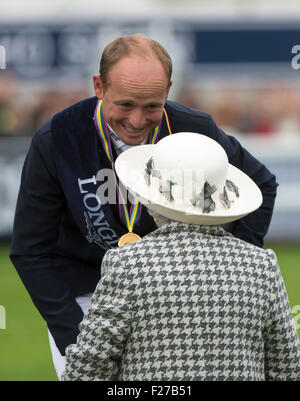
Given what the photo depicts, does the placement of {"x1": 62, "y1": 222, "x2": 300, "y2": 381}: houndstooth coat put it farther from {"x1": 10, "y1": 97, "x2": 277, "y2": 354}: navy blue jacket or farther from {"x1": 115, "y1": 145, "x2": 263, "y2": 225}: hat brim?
{"x1": 10, "y1": 97, "x2": 277, "y2": 354}: navy blue jacket

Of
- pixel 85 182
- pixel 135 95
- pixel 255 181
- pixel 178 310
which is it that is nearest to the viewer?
pixel 178 310

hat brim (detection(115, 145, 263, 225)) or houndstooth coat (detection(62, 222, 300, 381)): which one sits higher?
hat brim (detection(115, 145, 263, 225))

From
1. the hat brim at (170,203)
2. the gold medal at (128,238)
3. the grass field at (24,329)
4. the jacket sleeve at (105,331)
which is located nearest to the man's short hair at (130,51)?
the hat brim at (170,203)

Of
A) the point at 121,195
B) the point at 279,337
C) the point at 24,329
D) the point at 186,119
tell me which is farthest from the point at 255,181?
the point at 24,329

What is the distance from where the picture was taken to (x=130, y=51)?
324 cm

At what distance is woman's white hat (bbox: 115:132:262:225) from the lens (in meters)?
2.62

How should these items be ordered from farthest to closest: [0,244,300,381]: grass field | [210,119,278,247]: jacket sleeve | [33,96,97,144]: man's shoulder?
[0,244,300,381]: grass field → [210,119,278,247]: jacket sleeve → [33,96,97,144]: man's shoulder

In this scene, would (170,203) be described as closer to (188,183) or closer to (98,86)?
(188,183)

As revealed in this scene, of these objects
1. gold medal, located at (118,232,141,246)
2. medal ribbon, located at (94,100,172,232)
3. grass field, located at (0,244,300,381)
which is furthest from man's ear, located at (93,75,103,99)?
grass field, located at (0,244,300,381)

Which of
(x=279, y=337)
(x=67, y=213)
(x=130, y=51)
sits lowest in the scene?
(x=279, y=337)

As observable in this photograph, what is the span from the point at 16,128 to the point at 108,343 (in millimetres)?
8801

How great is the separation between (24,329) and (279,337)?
16.6 ft
